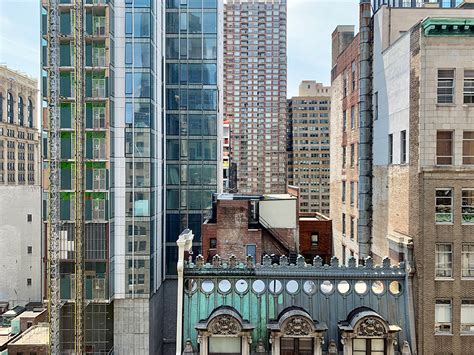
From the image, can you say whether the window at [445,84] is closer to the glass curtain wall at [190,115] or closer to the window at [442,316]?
the window at [442,316]

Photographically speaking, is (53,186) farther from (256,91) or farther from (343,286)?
(256,91)

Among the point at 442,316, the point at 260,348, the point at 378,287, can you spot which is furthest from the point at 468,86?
the point at 260,348

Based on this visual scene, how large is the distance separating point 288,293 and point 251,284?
1.85 meters

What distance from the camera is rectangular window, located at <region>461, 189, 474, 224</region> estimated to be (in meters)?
20.8

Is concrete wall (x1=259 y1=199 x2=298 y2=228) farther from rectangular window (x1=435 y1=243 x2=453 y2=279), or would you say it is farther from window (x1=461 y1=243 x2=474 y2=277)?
window (x1=461 y1=243 x2=474 y2=277)

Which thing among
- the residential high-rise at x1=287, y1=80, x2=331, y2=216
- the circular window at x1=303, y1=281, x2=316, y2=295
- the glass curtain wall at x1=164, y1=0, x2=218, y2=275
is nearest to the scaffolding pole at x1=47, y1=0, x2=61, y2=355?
the glass curtain wall at x1=164, y1=0, x2=218, y2=275

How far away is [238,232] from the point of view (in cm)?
3312

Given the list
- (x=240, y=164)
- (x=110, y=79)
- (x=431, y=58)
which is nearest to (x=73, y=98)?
(x=110, y=79)

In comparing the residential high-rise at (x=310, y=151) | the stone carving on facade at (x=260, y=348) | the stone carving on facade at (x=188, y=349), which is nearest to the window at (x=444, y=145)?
the stone carving on facade at (x=260, y=348)

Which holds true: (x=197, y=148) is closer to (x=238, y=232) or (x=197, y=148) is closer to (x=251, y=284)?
(x=238, y=232)

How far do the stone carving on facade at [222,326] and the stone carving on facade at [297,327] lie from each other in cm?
227

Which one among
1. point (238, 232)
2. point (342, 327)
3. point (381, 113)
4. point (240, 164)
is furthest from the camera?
point (240, 164)

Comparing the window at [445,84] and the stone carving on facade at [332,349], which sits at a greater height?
the window at [445,84]

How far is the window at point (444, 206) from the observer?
20.7 metres
